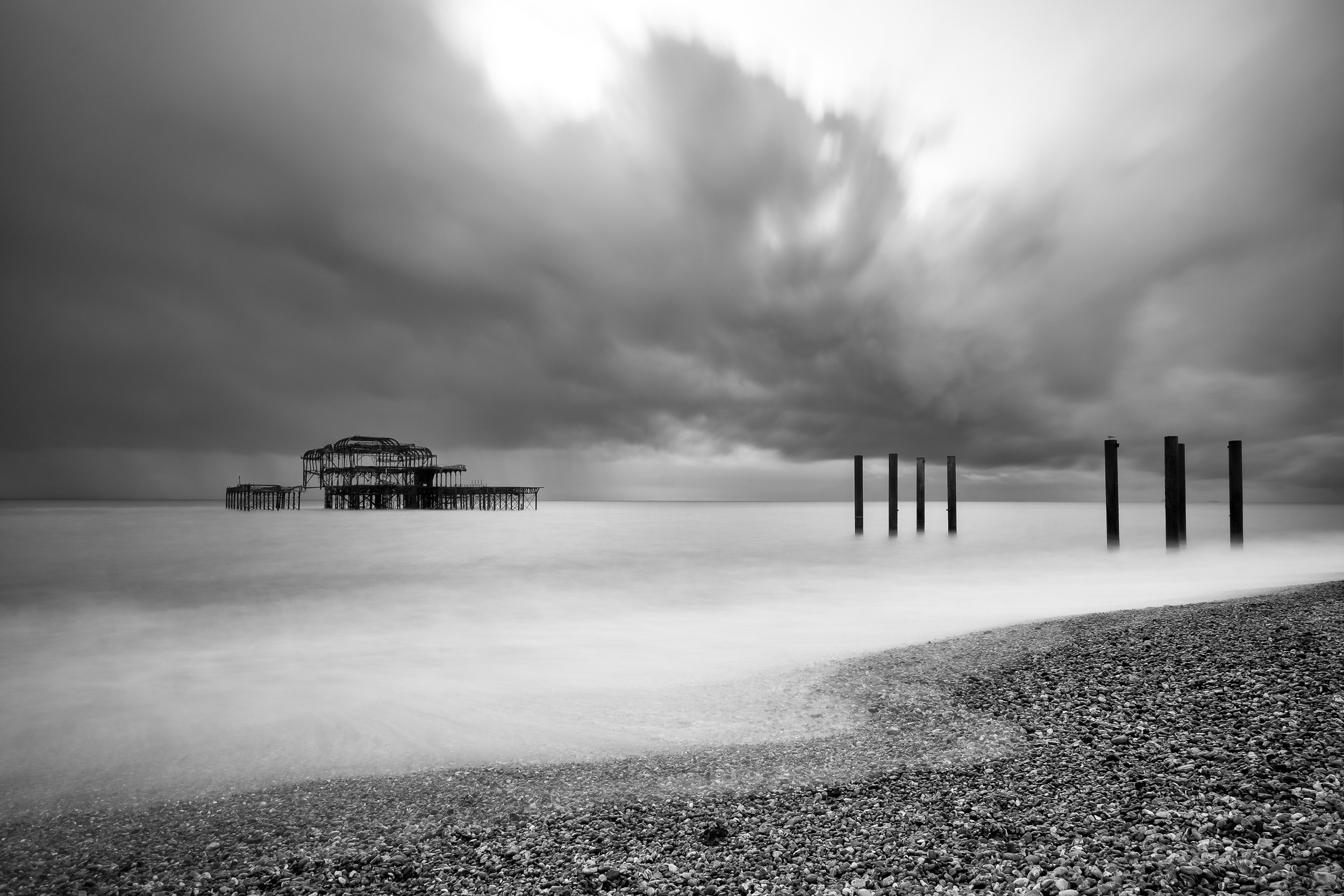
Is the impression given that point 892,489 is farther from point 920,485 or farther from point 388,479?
point 388,479

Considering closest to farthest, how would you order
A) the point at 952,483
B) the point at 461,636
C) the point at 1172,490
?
the point at 461,636 → the point at 1172,490 → the point at 952,483

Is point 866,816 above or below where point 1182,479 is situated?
below

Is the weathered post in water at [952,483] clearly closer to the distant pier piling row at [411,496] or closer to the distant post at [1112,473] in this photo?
the distant post at [1112,473]

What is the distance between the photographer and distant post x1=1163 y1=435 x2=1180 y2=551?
24531 mm

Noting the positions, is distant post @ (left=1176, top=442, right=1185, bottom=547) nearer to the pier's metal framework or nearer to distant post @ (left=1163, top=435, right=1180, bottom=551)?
distant post @ (left=1163, top=435, right=1180, bottom=551)

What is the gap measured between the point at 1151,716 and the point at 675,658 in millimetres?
6602

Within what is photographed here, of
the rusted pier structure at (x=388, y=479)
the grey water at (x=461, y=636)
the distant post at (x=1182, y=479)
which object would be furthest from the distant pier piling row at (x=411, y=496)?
the distant post at (x=1182, y=479)

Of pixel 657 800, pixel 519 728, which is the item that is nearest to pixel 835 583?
pixel 519 728

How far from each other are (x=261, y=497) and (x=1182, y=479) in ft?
319

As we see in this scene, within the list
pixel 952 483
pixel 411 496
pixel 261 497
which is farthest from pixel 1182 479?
pixel 261 497

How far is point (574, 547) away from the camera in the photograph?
3638cm

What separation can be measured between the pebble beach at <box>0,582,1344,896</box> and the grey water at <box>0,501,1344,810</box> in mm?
780

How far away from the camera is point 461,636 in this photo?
13.6 meters

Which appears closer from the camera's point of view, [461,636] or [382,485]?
[461,636]
